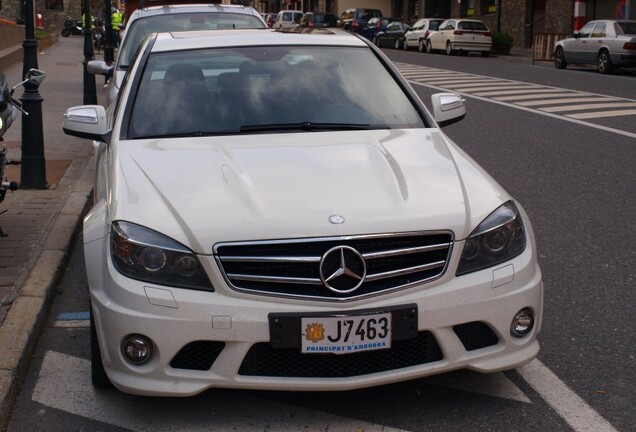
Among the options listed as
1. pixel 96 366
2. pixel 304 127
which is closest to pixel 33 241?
pixel 304 127

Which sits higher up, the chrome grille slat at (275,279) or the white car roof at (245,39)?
the white car roof at (245,39)

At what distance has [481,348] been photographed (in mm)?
4188

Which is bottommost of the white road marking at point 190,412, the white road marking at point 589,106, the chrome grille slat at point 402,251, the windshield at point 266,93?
the white road marking at point 190,412

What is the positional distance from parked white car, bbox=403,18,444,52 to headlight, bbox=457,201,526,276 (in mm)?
39148

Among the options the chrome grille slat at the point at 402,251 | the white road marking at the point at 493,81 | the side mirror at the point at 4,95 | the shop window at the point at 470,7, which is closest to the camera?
the chrome grille slat at the point at 402,251

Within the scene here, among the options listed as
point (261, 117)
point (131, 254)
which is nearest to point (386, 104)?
point (261, 117)

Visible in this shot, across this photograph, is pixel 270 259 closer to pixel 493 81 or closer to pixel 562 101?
pixel 562 101

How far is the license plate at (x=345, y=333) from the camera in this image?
392cm

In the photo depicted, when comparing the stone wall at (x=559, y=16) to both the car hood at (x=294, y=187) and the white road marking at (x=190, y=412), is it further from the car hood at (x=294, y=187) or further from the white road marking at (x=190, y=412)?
the white road marking at (x=190, y=412)

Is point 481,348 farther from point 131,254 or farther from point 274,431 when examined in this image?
point 131,254

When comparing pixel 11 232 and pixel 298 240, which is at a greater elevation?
pixel 298 240

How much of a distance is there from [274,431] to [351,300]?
0.64m

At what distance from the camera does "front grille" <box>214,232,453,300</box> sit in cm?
396

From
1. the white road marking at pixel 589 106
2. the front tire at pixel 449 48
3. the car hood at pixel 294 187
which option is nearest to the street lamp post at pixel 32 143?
the car hood at pixel 294 187
